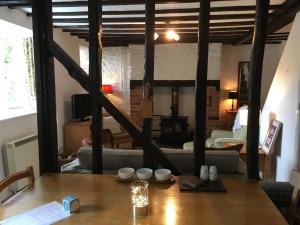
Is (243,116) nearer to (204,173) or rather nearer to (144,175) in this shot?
(204,173)

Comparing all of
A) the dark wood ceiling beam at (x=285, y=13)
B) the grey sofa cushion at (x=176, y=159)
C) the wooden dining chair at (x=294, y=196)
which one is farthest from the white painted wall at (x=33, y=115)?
the dark wood ceiling beam at (x=285, y=13)

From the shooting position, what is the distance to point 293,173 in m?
1.56

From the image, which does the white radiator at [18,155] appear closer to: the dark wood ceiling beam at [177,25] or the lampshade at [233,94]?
the dark wood ceiling beam at [177,25]

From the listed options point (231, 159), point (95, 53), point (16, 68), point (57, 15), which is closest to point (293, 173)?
point (231, 159)

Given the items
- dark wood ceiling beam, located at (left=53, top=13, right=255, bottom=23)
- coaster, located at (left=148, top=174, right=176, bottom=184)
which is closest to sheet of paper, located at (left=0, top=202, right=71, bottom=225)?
coaster, located at (left=148, top=174, right=176, bottom=184)

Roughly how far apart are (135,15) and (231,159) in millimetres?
2456

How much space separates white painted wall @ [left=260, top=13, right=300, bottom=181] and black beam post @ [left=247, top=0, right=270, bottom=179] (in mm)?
1665

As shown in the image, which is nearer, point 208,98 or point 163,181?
point 163,181

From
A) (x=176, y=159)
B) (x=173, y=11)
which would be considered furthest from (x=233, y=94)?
(x=176, y=159)

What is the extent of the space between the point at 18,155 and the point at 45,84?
1.79 metres

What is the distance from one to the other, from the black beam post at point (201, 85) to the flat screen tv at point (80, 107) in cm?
343

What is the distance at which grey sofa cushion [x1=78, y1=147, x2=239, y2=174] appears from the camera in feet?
6.96

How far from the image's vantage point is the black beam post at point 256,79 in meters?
1.50

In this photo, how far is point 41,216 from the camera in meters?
1.16
